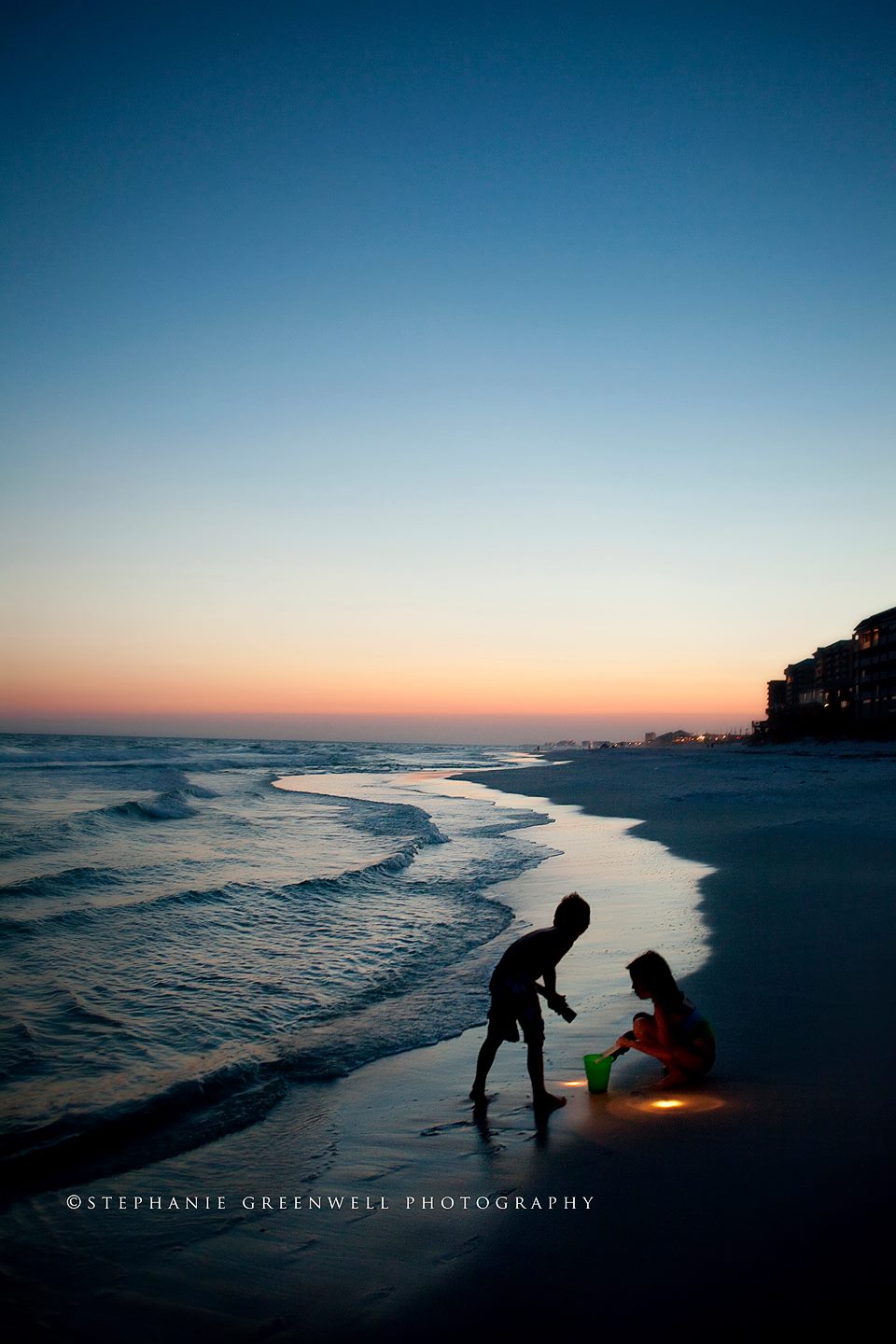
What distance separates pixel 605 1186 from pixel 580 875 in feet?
34.7

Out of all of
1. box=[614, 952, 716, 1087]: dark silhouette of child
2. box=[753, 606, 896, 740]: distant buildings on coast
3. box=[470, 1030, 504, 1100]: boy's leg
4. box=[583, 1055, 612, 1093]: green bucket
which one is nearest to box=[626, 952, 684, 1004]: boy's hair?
box=[614, 952, 716, 1087]: dark silhouette of child

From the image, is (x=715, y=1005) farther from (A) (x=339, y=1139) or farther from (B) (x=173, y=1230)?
(B) (x=173, y=1230)

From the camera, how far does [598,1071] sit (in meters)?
5.03

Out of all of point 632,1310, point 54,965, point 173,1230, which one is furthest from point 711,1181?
point 54,965

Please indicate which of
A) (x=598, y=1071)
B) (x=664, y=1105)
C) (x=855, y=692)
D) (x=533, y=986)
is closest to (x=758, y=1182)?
(x=664, y=1105)

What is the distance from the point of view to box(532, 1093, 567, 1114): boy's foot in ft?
15.8

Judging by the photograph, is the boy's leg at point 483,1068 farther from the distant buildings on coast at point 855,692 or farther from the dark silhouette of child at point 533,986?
the distant buildings on coast at point 855,692

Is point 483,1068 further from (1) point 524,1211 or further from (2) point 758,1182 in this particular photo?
(2) point 758,1182

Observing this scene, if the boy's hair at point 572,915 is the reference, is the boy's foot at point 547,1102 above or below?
below

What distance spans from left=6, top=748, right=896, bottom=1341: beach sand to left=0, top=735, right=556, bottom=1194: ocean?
59cm

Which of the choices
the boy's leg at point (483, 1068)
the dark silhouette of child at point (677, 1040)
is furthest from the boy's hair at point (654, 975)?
the boy's leg at point (483, 1068)

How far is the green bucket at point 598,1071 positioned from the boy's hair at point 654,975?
1.87 feet

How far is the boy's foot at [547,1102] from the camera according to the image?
481 centimetres

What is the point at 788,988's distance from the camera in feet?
22.9
